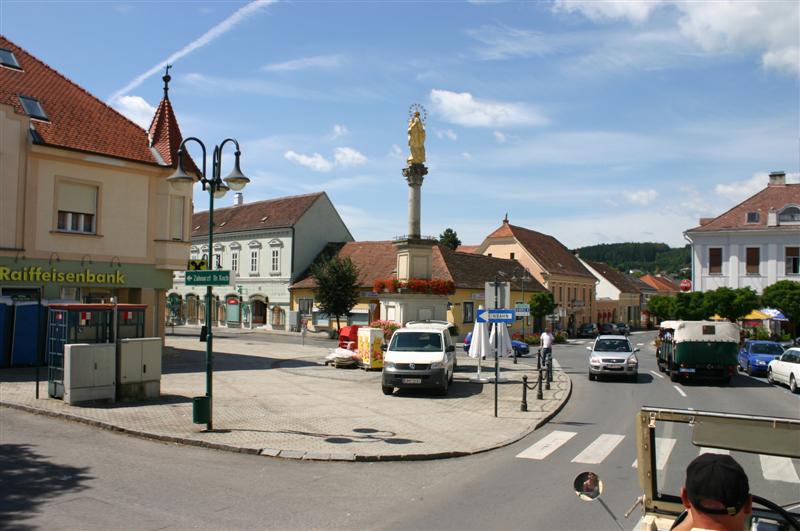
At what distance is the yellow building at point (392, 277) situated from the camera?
4875cm

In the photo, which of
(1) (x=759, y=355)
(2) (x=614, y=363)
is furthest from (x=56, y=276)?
(1) (x=759, y=355)

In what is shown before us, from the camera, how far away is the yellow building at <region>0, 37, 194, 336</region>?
70.4ft

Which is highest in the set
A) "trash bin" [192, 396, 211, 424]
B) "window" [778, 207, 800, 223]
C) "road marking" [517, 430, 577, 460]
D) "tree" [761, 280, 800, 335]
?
"window" [778, 207, 800, 223]

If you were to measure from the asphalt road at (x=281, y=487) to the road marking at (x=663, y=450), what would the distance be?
8 cm

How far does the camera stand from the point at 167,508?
7598 millimetres

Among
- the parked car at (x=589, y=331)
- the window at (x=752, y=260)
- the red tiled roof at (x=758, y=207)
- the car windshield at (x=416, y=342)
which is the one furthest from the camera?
the parked car at (x=589, y=331)

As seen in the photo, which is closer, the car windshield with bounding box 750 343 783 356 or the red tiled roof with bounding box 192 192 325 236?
the car windshield with bounding box 750 343 783 356

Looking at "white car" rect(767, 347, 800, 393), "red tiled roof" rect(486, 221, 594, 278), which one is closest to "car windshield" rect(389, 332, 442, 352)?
"white car" rect(767, 347, 800, 393)

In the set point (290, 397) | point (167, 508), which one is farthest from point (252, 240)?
point (167, 508)

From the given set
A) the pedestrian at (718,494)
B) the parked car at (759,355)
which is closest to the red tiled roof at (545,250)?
the parked car at (759,355)

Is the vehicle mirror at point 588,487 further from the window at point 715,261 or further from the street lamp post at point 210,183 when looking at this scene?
the window at point 715,261

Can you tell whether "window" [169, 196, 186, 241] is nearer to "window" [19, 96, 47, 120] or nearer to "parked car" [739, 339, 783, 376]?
"window" [19, 96, 47, 120]

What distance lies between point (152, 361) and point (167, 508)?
8.44 meters

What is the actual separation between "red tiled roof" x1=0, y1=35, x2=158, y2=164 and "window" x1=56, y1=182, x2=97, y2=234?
1450 mm
